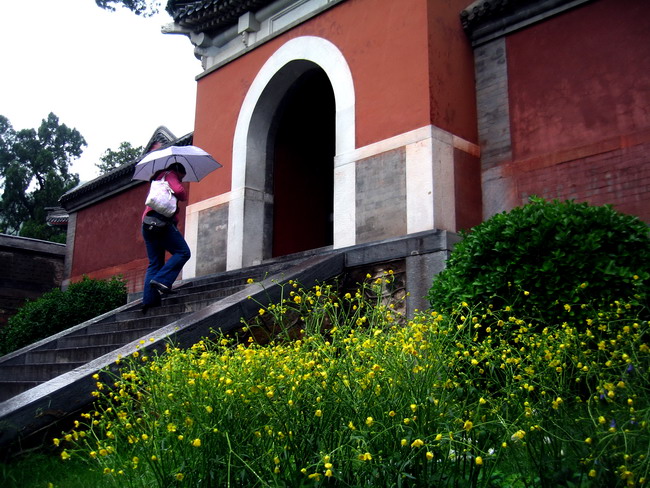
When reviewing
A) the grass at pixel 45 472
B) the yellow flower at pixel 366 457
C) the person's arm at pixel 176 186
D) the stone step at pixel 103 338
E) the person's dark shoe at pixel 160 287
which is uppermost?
the person's arm at pixel 176 186

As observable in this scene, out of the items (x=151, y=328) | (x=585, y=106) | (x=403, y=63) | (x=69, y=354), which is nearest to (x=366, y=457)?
(x=151, y=328)

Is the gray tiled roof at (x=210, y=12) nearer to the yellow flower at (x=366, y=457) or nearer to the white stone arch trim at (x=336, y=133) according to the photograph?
the white stone arch trim at (x=336, y=133)

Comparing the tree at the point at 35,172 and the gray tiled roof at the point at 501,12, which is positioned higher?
the tree at the point at 35,172

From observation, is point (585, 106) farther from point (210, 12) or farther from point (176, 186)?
point (210, 12)

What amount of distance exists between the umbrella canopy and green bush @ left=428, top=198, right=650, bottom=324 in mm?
3342

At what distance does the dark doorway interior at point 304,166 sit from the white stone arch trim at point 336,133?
409 millimetres

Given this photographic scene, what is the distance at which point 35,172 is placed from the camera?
2783cm

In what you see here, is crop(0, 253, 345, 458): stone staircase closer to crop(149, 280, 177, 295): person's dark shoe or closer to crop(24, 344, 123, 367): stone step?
crop(24, 344, 123, 367): stone step

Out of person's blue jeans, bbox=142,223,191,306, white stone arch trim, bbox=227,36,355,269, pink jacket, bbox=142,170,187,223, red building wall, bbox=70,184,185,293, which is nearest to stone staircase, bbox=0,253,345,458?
person's blue jeans, bbox=142,223,191,306

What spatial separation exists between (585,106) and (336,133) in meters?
2.40

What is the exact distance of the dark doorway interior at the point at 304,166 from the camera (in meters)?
8.22

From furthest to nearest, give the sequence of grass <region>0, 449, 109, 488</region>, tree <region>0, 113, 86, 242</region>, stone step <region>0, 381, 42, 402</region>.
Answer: tree <region>0, 113, 86, 242</region> < stone step <region>0, 381, 42, 402</region> < grass <region>0, 449, 109, 488</region>

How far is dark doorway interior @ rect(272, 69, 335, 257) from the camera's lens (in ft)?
27.0

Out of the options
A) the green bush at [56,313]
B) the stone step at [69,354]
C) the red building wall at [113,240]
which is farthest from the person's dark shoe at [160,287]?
the red building wall at [113,240]
